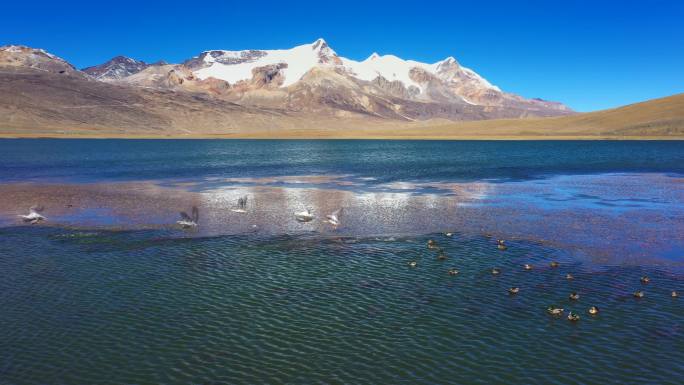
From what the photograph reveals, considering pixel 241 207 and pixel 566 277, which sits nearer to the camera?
pixel 566 277

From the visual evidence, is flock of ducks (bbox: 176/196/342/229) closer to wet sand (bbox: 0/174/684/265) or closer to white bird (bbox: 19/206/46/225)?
wet sand (bbox: 0/174/684/265)

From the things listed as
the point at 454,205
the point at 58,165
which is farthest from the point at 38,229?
the point at 58,165

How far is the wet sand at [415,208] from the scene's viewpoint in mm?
33625

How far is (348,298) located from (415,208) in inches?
911

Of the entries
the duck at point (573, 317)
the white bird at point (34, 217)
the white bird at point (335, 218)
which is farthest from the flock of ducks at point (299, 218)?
the duck at point (573, 317)

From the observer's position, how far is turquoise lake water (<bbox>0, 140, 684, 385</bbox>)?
54.0ft

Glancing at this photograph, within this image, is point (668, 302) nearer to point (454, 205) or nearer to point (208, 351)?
point (208, 351)

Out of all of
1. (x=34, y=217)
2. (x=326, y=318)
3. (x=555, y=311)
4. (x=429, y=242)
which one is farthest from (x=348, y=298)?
(x=34, y=217)

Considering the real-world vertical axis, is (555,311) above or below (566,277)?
below

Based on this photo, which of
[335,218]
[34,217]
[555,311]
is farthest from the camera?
[34,217]

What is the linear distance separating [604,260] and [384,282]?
11803 millimetres

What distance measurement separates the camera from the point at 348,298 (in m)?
22.1

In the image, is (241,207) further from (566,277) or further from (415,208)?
(566,277)

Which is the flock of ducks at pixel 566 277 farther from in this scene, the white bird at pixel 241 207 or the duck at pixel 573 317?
the white bird at pixel 241 207
